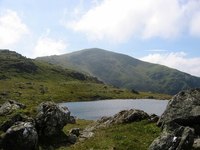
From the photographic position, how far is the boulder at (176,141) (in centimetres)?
2928

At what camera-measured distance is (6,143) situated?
38844 mm

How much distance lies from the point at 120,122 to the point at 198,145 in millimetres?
19962

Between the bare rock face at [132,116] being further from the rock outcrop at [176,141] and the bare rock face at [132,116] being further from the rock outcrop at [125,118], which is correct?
the rock outcrop at [176,141]

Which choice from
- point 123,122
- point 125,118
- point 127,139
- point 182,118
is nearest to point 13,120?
point 127,139

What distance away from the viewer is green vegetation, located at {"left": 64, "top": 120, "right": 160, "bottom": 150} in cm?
3559

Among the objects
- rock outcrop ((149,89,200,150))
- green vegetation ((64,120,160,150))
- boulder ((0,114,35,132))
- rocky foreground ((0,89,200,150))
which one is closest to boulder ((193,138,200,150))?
rocky foreground ((0,89,200,150))

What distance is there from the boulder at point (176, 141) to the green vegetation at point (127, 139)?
3.99m

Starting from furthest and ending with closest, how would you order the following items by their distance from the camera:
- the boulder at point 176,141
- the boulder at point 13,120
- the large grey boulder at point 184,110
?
the boulder at point 13,120 → the large grey boulder at point 184,110 → the boulder at point 176,141

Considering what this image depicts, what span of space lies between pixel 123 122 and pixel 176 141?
21.1 meters

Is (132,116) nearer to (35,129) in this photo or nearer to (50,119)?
(50,119)

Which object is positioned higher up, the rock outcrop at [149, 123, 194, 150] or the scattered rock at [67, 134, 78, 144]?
the rock outcrop at [149, 123, 194, 150]

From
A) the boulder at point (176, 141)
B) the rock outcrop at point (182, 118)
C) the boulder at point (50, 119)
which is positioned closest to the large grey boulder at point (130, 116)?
the rock outcrop at point (182, 118)

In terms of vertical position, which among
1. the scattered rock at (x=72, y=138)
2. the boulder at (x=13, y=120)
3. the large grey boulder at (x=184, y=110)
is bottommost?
the scattered rock at (x=72, y=138)

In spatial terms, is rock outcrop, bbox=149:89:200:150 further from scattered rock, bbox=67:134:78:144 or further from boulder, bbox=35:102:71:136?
boulder, bbox=35:102:71:136
